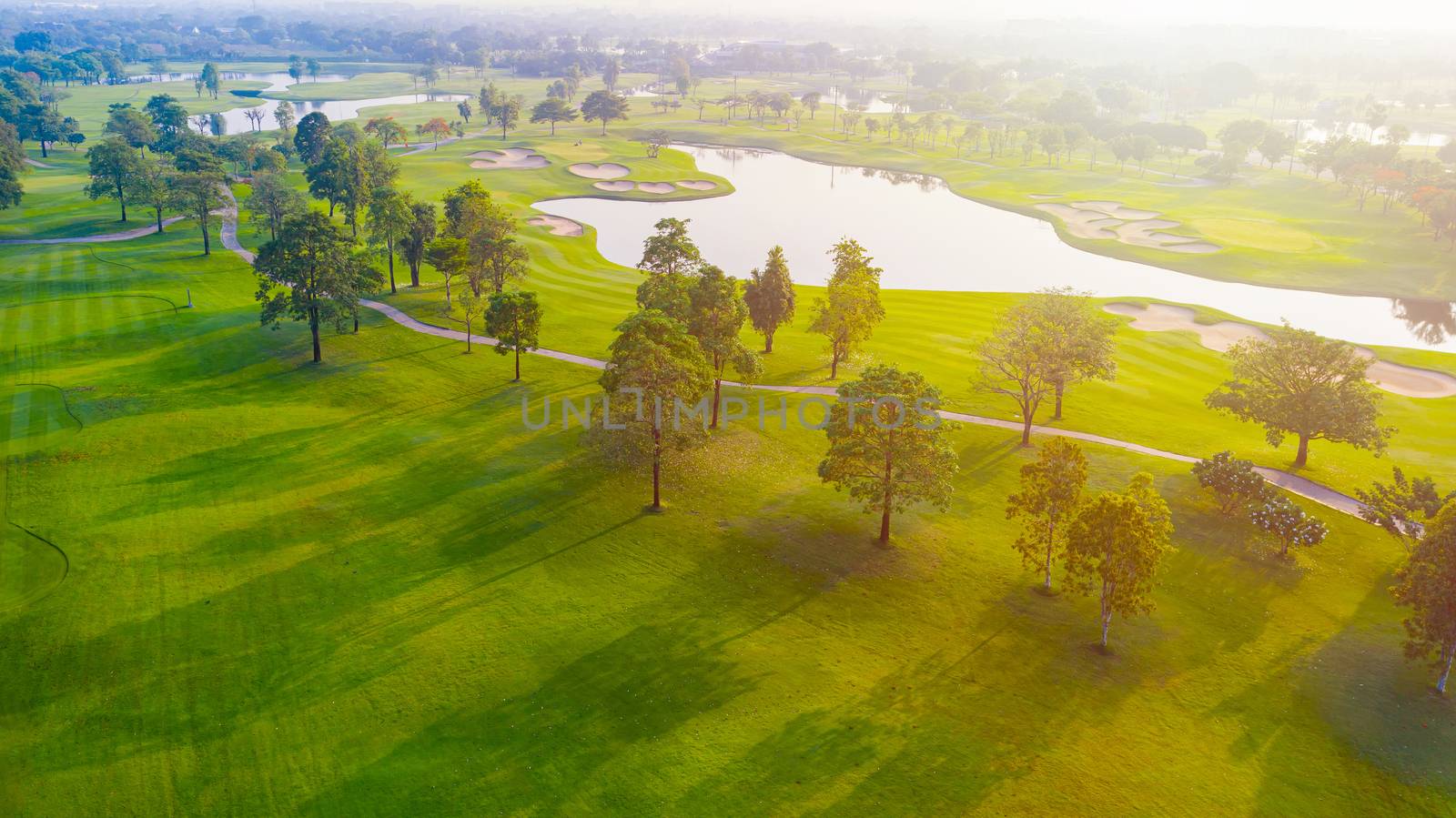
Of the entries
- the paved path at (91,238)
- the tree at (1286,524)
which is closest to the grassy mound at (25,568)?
the tree at (1286,524)

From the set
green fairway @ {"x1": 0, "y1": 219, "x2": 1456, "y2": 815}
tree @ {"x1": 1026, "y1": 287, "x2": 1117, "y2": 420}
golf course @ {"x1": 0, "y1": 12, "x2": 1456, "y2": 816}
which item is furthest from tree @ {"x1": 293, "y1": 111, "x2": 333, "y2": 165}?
tree @ {"x1": 1026, "y1": 287, "x2": 1117, "y2": 420}

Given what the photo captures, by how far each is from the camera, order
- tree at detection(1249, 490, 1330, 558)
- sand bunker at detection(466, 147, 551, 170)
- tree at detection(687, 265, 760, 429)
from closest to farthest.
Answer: tree at detection(1249, 490, 1330, 558) → tree at detection(687, 265, 760, 429) → sand bunker at detection(466, 147, 551, 170)

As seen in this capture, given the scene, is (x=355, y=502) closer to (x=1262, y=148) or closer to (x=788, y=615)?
(x=788, y=615)

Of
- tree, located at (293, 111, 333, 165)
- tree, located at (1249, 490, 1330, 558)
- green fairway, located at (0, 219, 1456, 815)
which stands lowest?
green fairway, located at (0, 219, 1456, 815)

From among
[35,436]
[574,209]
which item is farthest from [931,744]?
[574,209]

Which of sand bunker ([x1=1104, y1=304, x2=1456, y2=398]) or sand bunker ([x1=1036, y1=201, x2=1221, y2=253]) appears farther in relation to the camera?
sand bunker ([x1=1036, y1=201, x2=1221, y2=253])

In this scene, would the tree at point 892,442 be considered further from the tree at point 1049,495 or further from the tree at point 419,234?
the tree at point 419,234

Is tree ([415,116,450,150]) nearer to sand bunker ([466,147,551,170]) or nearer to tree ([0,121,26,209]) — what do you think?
sand bunker ([466,147,551,170])

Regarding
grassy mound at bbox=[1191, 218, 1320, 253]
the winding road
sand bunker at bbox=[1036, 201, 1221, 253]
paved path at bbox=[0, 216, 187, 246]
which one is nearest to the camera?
the winding road
